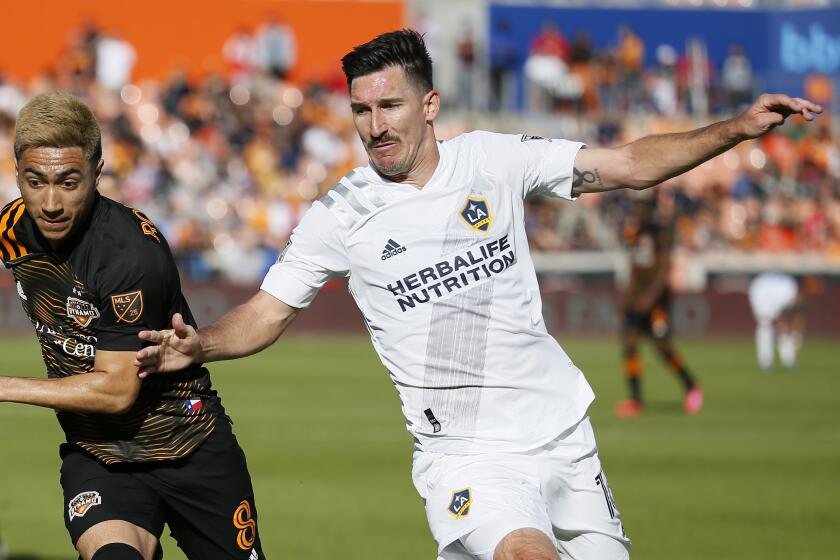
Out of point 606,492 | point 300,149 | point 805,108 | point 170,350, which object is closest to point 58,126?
point 170,350

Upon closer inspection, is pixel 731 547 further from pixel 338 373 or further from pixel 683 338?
pixel 683 338

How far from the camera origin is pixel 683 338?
30234 mm

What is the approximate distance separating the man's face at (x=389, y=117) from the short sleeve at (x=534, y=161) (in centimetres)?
38

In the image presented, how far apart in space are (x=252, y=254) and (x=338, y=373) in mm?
6541

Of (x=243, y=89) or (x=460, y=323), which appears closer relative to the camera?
(x=460, y=323)

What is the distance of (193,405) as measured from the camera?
5684mm

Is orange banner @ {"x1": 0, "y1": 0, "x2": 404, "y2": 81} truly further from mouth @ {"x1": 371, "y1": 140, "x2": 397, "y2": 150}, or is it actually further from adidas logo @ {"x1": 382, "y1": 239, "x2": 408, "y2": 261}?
adidas logo @ {"x1": 382, "y1": 239, "x2": 408, "y2": 261}

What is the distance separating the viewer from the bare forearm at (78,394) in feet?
16.6

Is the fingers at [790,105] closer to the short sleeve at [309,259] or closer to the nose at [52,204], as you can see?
the short sleeve at [309,259]

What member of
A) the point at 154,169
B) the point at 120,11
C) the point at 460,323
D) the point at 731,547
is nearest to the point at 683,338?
the point at 154,169

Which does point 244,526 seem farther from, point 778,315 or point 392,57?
point 778,315

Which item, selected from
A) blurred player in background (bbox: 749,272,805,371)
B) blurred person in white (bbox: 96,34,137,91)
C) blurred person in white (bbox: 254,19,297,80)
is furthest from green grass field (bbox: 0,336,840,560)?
blurred person in white (bbox: 254,19,297,80)

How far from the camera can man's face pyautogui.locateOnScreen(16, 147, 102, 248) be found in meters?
5.04

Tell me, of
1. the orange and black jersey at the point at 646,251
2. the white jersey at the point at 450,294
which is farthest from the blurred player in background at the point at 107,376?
the orange and black jersey at the point at 646,251
